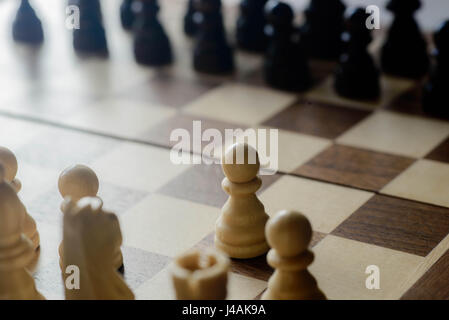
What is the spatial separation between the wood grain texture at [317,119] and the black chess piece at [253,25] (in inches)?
17.2

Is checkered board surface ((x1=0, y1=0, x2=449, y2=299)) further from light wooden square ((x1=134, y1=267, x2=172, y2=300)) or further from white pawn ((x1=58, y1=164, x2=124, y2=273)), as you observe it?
white pawn ((x1=58, y1=164, x2=124, y2=273))

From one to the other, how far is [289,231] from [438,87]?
100 centimetres

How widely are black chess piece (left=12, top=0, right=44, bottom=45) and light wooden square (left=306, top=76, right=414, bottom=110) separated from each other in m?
0.91

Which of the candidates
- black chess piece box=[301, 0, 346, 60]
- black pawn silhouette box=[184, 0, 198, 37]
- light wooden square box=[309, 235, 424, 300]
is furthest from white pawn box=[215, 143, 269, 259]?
black pawn silhouette box=[184, 0, 198, 37]

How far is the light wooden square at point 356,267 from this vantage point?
4.18 ft

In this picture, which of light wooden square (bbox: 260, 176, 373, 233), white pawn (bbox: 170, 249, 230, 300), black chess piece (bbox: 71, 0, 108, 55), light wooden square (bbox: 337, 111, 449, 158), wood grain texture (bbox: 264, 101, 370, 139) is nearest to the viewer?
white pawn (bbox: 170, 249, 230, 300)

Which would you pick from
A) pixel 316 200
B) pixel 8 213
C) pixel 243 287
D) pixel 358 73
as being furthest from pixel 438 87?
pixel 8 213

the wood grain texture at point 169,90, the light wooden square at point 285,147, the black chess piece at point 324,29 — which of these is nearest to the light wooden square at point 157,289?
the light wooden square at point 285,147

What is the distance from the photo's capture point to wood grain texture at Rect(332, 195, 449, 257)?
1415 millimetres

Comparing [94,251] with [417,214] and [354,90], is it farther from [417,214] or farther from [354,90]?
[354,90]

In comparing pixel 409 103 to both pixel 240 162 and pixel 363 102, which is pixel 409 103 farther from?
pixel 240 162

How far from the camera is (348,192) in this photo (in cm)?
160

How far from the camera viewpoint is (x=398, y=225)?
147cm
